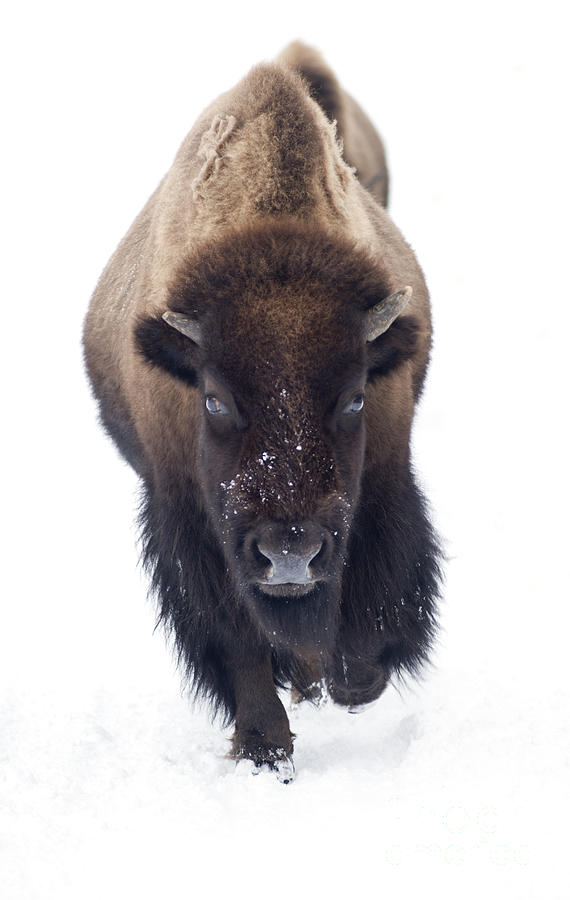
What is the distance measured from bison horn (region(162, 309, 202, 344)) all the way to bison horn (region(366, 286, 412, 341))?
60cm

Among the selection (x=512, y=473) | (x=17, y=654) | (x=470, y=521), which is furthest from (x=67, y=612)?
(x=512, y=473)

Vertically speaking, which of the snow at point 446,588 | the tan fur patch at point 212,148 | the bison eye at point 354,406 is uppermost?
the tan fur patch at point 212,148

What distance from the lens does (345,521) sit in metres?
3.70

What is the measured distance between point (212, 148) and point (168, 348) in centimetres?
108

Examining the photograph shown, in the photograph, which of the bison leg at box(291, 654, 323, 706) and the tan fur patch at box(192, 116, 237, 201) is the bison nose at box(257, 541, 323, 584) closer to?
the bison leg at box(291, 654, 323, 706)

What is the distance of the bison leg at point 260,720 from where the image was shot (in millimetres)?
4438

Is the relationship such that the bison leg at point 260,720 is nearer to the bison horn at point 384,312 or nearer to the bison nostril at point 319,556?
the bison nostril at point 319,556

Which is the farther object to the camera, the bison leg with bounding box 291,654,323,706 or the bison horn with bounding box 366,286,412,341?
the bison leg with bounding box 291,654,323,706

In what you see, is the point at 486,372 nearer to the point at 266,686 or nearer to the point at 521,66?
the point at 266,686

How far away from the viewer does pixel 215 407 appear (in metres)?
3.84

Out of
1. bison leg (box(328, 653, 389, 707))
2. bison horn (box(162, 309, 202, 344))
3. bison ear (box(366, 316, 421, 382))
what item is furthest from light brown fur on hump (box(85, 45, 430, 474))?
bison leg (box(328, 653, 389, 707))

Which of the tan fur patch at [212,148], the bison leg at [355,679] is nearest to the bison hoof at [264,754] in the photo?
the bison leg at [355,679]

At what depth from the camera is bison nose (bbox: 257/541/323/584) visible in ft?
11.3

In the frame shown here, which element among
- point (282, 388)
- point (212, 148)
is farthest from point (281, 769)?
point (212, 148)
